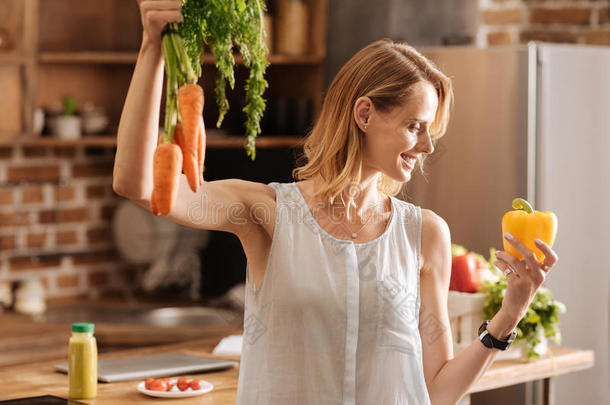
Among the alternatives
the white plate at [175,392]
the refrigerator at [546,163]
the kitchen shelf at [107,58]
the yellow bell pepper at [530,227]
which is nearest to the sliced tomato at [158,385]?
the white plate at [175,392]

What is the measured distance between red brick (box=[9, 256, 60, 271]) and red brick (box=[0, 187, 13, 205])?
24 cm

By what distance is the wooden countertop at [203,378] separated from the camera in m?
2.07

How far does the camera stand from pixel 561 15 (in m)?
4.04

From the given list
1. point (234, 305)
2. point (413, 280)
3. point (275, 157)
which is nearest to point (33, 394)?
point (413, 280)

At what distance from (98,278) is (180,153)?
321cm

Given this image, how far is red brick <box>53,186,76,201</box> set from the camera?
4.15m

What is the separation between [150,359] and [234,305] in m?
1.58

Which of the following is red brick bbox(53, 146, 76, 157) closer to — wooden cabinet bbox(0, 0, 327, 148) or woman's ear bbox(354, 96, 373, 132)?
wooden cabinet bbox(0, 0, 327, 148)

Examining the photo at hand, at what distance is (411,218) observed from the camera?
1845mm

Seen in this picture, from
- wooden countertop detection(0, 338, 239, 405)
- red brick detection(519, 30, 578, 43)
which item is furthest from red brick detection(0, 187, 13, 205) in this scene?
red brick detection(519, 30, 578, 43)

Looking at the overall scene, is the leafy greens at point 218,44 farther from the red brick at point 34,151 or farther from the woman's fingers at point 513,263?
the red brick at point 34,151

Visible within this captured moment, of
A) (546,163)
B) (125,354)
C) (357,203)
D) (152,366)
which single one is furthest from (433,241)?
(546,163)

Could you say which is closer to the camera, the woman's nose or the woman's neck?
the woman's nose

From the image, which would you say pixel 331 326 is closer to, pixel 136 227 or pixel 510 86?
pixel 510 86
